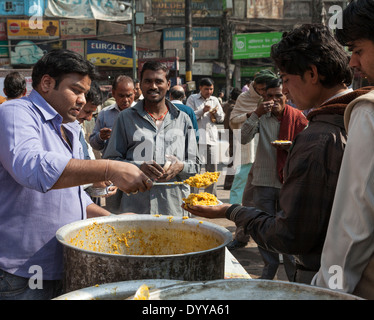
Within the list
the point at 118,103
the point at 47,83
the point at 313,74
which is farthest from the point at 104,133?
the point at 313,74

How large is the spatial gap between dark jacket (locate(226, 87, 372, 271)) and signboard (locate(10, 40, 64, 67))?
2135cm

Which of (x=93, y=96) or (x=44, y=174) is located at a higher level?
(x=93, y=96)

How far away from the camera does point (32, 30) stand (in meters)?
21.2

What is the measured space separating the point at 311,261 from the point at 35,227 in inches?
46.8

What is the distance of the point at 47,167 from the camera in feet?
5.36

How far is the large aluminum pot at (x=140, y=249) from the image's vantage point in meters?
1.48

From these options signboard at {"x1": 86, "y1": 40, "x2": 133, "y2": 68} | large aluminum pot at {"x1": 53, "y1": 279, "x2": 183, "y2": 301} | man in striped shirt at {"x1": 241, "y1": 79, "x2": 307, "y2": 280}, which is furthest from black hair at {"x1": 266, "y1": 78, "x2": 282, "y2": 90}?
signboard at {"x1": 86, "y1": 40, "x2": 133, "y2": 68}

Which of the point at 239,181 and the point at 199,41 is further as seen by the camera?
the point at 199,41

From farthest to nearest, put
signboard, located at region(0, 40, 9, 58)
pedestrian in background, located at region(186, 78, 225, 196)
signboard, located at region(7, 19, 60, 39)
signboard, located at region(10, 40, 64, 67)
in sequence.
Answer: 1. signboard, located at region(0, 40, 9, 58)
2. signboard, located at region(10, 40, 64, 67)
3. signboard, located at region(7, 19, 60, 39)
4. pedestrian in background, located at region(186, 78, 225, 196)

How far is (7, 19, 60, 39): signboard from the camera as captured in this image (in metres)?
20.9

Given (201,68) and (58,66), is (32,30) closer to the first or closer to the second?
(201,68)

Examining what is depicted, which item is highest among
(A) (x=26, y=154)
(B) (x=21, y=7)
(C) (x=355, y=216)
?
(B) (x=21, y=7)

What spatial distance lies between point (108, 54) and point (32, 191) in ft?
69.3

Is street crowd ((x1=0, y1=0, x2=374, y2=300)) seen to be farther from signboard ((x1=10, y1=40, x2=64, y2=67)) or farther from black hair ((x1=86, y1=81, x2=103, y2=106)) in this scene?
signboard ((x1=10, y1=40, x2=64, y2=67))
